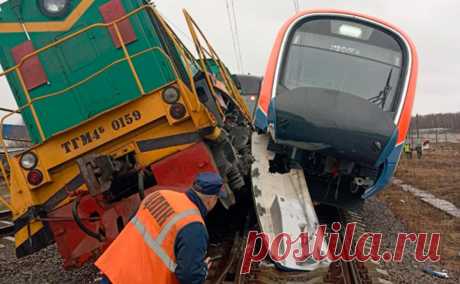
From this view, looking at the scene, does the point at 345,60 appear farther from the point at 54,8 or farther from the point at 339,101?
the point at 54,8

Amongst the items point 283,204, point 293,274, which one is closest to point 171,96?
point 283,204

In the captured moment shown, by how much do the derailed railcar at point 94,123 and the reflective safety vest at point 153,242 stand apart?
1.88m

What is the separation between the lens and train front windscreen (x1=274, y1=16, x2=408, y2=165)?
501 cm

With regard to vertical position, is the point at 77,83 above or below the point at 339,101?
above

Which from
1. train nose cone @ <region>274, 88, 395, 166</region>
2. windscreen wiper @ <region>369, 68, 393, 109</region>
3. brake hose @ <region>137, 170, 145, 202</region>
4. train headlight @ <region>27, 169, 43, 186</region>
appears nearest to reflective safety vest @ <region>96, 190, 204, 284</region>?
brake hose @ <region>137, 170, 145, 202</region>

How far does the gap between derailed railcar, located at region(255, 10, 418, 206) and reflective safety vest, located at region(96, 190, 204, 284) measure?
287 cm

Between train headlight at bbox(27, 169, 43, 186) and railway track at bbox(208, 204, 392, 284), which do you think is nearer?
railway track at bbox(208, 204, 392, 284)

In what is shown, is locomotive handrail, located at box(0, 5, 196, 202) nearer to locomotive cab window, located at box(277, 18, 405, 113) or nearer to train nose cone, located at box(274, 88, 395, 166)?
train nose cone, located at box(274, 88, 395, 166)

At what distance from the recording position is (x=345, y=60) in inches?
Result: 246

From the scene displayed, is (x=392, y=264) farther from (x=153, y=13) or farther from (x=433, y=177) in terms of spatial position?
(x=433, y=177)

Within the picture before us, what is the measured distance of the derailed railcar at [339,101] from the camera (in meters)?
5.04

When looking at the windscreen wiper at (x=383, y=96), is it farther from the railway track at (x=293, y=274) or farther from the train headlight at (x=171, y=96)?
the train headlight at (x=171, y=96)

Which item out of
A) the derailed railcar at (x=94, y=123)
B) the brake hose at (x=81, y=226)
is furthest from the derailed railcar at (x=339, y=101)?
the brake hose at (x=81, y=226)

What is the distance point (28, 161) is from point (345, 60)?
425cm
